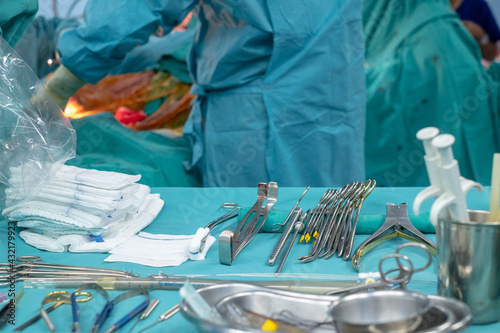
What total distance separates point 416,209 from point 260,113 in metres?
1.51

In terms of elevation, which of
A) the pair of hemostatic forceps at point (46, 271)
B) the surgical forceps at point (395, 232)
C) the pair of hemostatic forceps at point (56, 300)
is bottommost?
the pair of hemostatic forceps at point (46, 271)

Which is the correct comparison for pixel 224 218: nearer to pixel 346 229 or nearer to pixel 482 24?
pixel 346 229

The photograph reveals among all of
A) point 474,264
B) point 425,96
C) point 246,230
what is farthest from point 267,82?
point 474,264

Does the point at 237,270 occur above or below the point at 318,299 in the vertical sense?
below

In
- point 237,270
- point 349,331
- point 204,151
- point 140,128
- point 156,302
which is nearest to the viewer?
point 349,331

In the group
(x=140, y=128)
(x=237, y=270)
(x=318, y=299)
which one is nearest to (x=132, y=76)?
(x=140, y=128)

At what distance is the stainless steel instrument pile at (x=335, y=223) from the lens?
96 centimetres

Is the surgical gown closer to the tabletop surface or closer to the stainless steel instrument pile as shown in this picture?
the tabletop surface

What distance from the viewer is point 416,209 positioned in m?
0.63

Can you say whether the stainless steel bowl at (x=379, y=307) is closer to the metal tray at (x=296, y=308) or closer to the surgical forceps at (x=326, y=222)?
the metal tray at (x=296, y=308)

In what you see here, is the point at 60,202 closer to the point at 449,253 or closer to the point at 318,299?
the point at 318,299

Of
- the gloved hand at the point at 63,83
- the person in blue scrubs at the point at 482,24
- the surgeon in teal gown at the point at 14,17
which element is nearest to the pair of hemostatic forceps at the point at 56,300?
the surgeon in teal gown at the point at 14,17

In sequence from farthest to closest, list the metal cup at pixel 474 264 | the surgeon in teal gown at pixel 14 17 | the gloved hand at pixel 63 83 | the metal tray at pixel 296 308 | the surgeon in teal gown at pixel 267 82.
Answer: the gloved hand at pixel 63 83
the surgeon in teal gown at pixel 267 82
the surgeon in teal gown at pixel 14 17
the metal cup at pixel 474 264
the metal tray at pixel 296 308

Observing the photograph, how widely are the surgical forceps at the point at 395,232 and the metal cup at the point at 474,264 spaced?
255 mm
